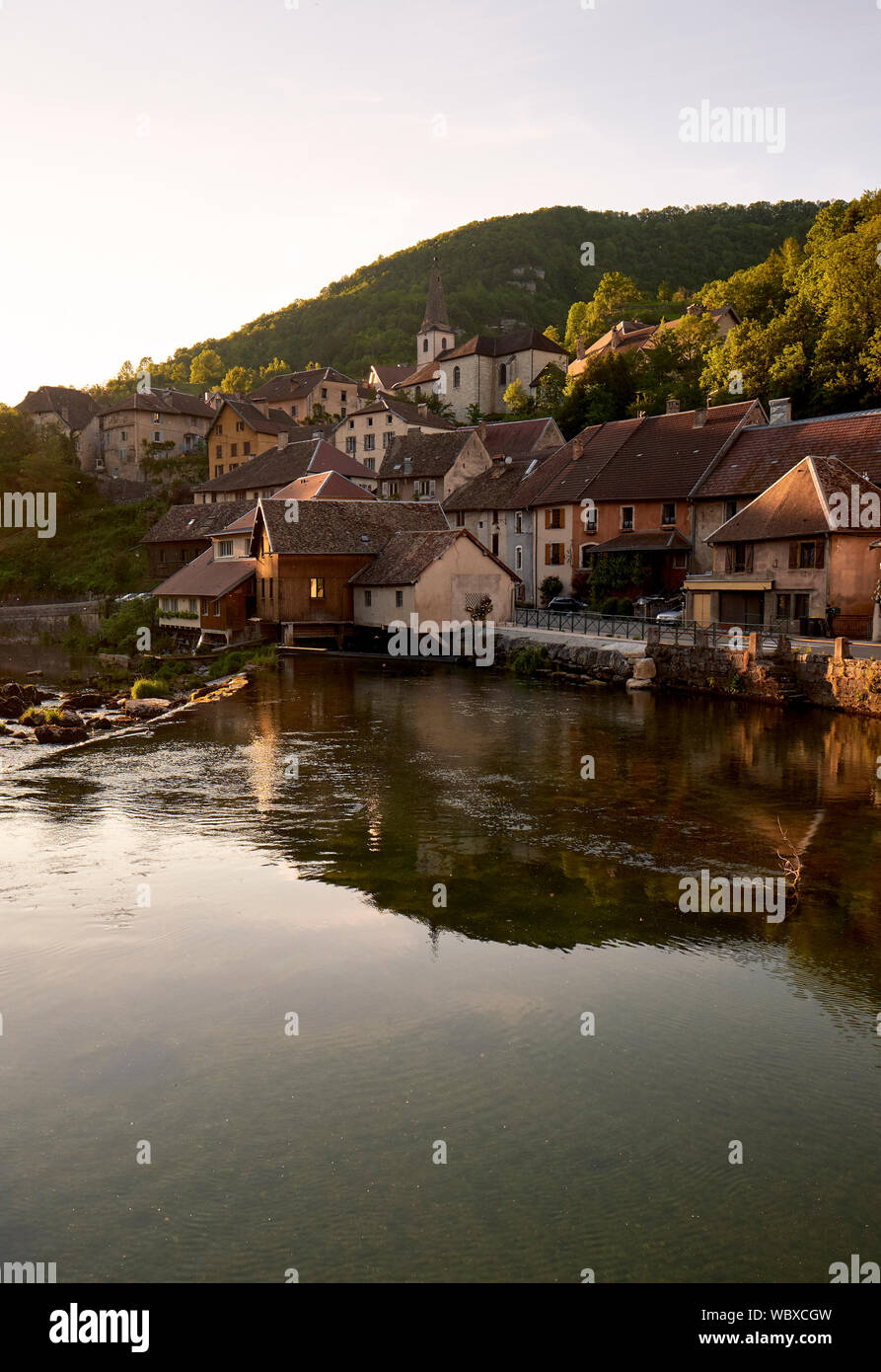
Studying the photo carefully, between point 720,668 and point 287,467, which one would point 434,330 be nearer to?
point 287,467

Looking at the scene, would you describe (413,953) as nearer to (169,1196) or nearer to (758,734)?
(169,1196)

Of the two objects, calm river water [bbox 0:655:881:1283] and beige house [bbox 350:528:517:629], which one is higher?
beige house [bbox 350:528:517:629]

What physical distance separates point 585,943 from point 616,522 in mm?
43348

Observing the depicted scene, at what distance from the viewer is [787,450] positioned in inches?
1780

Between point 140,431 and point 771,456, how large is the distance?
220 ft

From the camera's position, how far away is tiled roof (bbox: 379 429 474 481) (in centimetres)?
6875

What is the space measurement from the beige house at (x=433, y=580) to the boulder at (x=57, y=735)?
70.5ft

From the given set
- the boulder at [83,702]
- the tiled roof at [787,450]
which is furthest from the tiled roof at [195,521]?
the tiled roof at [787,450]

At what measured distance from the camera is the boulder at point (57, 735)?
27.1 meters

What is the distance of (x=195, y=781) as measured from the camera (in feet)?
72.0

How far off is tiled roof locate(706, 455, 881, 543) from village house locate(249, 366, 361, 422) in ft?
224

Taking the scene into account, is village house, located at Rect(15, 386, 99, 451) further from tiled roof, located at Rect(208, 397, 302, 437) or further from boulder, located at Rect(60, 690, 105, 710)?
boulder, located at Rect(60, 690, 105, 710)

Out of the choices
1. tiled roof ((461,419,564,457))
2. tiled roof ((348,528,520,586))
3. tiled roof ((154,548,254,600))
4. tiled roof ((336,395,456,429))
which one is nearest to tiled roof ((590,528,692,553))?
tiled roof ((348,528,520,586))
